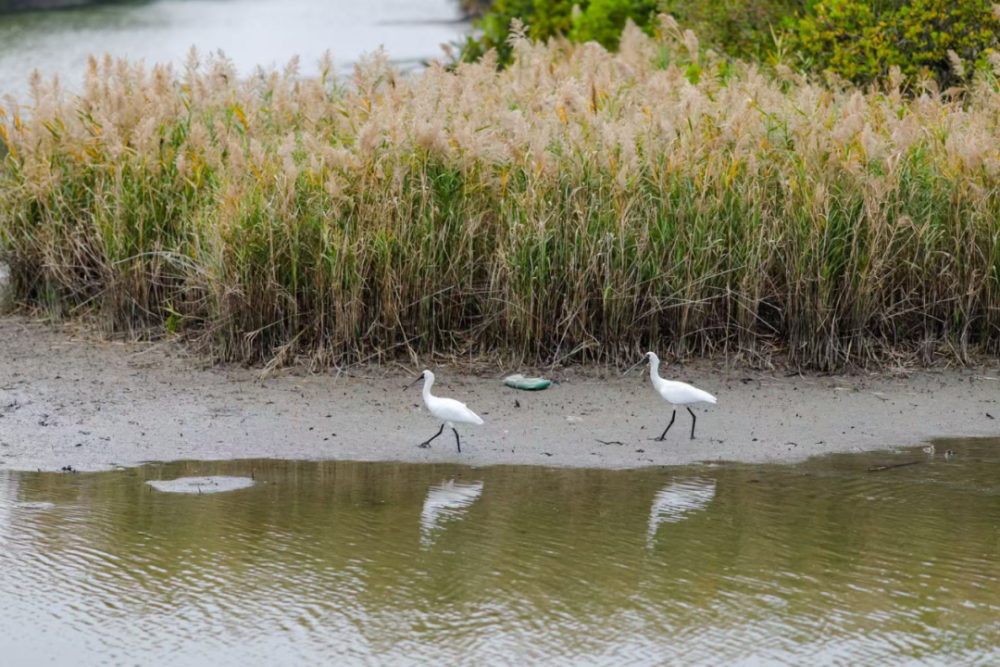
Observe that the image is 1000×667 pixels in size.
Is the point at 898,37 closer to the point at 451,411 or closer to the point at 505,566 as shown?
the point at 451,411

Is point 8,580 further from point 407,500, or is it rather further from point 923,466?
point 923,466

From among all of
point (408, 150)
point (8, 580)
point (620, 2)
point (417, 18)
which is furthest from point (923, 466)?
point (417, 18)

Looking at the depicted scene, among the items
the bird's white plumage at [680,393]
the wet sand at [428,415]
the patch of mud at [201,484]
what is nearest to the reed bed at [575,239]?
the wet sand at [428,415]

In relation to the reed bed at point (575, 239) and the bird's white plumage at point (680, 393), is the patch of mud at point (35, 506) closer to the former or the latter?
the reed bed at point (575, 239)

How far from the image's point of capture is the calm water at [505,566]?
446cm

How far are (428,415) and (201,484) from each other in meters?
1.67

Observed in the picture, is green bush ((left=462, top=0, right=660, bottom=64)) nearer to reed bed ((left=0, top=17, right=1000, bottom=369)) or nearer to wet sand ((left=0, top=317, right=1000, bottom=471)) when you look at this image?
reed bed ((left=0, top=17, right=1000, bottom=369))

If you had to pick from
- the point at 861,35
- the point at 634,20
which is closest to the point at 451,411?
the point at 861,35

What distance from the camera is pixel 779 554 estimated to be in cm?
538

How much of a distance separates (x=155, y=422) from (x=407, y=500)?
1.91 m

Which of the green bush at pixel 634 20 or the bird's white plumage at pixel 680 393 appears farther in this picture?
the green bush at pixel 634 20

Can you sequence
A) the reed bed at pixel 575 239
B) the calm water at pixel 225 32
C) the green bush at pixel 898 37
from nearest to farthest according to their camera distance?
the reed bed at pixel 575 239 < the green bush at pixel 898 37 < the calm water at pixel 225 32

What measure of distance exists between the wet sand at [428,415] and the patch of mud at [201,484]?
1.36 feet

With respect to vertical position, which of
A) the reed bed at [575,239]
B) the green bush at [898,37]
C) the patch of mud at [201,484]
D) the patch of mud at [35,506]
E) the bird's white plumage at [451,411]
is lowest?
the patch of mud at [201,484]
